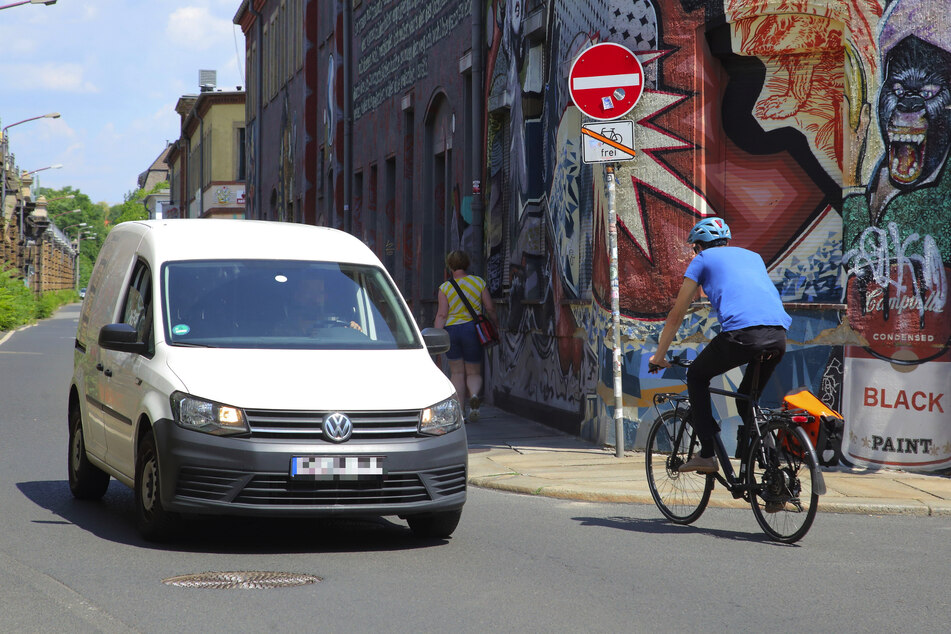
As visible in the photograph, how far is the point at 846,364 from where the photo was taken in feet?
36.8

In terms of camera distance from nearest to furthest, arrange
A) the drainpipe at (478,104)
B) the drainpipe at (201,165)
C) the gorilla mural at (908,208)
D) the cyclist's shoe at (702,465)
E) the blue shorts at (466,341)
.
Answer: the cyclist's shoe at (702,465)
the gorilla mural at (908,208)
the blue shorts at (466,341)
the drainpipe at (478,104)
the drainpipe at (201,165)

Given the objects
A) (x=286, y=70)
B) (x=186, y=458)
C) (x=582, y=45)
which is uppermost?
(x=286, y=70)

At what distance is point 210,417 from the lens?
23.0ft

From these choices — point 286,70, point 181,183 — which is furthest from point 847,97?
point 181,183

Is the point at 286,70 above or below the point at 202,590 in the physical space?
above

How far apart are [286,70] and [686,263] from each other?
3004 cm

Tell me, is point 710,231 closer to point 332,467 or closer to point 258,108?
point 332,467

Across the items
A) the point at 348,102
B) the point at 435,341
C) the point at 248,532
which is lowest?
Answer: the point at 248,532

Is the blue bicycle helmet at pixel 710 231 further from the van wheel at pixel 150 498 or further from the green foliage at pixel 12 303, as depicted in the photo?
the green foliage at pixel 12 303

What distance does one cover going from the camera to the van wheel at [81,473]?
30.1 feet

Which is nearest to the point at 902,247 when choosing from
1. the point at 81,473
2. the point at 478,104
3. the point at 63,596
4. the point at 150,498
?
the point at 150,498

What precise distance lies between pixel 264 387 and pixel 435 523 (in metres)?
1.36

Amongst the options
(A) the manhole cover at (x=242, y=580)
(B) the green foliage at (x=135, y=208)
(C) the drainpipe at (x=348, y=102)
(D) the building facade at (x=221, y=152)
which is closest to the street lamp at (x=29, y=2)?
(C) the drainpipe at (x=348, y=102)

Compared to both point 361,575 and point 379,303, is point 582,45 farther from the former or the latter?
point 361,575
